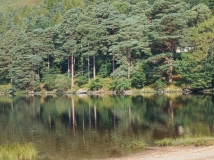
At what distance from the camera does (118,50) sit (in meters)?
84.7

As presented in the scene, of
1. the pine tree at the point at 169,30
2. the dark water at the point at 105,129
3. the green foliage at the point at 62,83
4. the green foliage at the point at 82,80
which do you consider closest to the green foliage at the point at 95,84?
the green foliage at the point at 82,80

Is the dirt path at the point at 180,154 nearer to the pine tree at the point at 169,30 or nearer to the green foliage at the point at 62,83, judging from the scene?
the pine tree at the point at 169,30

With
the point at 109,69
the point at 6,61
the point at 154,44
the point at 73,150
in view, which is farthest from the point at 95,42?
the point at 73,150

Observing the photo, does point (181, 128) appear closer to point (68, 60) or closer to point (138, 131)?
point (138, 131)

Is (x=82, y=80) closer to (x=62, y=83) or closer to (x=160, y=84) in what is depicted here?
(x=62, y=83)

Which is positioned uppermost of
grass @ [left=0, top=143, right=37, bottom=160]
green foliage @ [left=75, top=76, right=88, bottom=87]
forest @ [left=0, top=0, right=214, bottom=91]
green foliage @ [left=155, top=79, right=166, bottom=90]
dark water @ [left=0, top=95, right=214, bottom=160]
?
forest @ [left=0, top=0, right=214, bottom=91]

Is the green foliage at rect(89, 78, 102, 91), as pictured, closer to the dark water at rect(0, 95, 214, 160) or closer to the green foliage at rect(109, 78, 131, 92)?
the green foliage at rect(109, 78, 131, 92)

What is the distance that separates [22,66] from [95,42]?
20.9m

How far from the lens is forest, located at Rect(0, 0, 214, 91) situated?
7612 centimetres

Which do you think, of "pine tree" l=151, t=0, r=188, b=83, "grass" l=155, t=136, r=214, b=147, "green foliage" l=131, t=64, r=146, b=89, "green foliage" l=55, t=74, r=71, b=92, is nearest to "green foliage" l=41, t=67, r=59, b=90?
"green foliage" l=55, t=74, r=71, b=92

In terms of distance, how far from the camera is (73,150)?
24.6 metres

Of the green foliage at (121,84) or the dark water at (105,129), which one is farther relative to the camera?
the green foliage at (121,84)

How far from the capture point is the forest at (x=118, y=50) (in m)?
76.1

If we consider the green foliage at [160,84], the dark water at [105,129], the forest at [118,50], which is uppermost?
the forest at [118,50]
